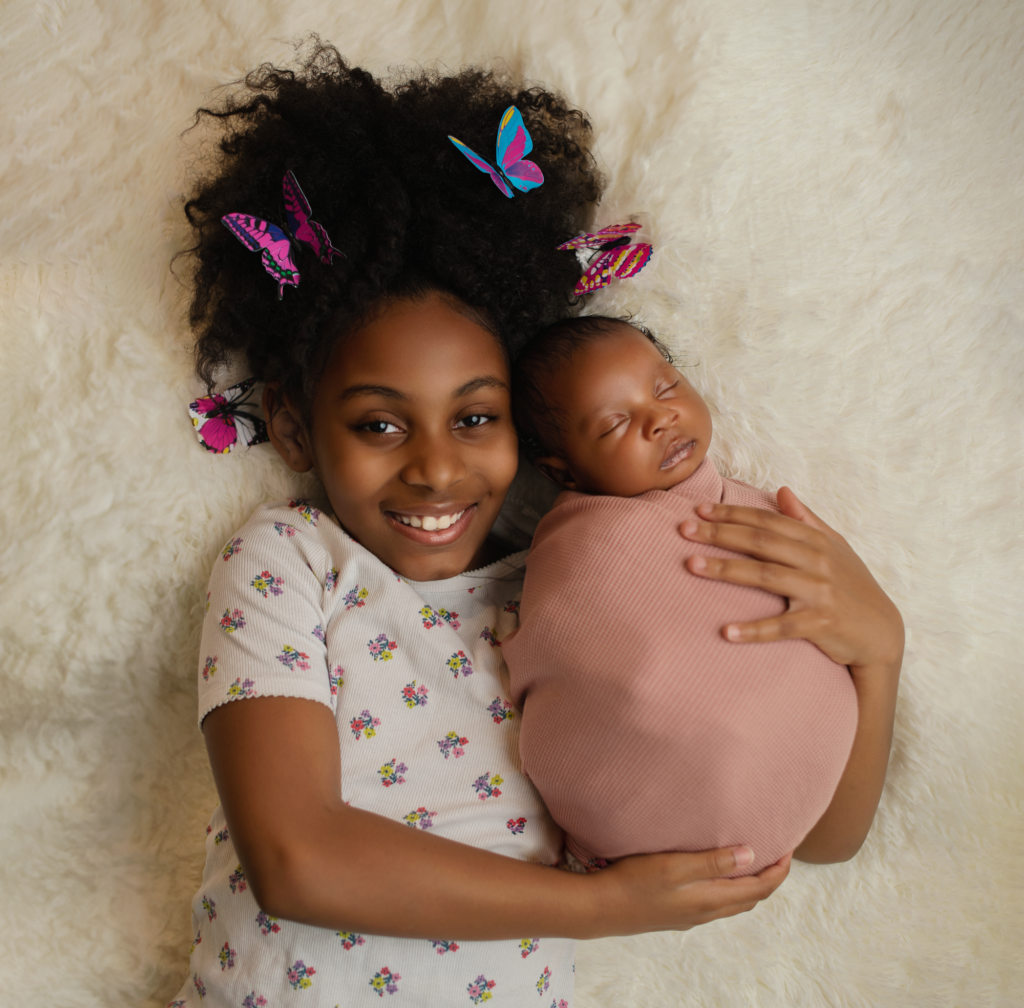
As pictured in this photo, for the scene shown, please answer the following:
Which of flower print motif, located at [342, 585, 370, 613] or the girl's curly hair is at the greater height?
the girl's curly hair

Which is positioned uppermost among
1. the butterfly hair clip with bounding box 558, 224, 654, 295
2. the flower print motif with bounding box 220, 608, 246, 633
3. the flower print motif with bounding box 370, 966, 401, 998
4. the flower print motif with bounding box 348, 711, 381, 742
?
the butterfly hair clip with bounding box 558, 224, 654, 295

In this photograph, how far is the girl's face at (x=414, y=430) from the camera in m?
0.98

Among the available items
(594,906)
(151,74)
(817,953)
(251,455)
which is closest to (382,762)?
(594,906)

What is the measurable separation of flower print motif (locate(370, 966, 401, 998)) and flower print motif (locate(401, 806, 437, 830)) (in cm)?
15

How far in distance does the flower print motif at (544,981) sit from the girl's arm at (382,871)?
123mm

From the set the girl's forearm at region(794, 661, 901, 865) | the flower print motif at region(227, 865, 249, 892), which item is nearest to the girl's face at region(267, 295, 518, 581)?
the flower print motif at region(227, 865, 249, 892)

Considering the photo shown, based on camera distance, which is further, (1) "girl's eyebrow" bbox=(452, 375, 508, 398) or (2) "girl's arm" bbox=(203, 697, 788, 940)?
(1) "girl's eyebrow" bbox=(452, 375, 508, 398)

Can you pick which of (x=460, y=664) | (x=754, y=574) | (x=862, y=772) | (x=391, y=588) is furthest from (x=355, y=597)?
(x=862, y=772)

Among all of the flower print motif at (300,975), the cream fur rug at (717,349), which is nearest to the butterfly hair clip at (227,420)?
the cream fur rug at (717,349)

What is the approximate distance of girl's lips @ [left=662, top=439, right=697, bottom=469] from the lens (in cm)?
101

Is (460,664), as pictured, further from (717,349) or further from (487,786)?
(717,349)

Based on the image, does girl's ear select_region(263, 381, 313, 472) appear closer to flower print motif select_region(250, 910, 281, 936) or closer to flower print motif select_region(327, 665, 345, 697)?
flower print motif select_region(327, 665, 345, 697)

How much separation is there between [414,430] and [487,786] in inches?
16.9

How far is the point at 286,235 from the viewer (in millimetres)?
1011
